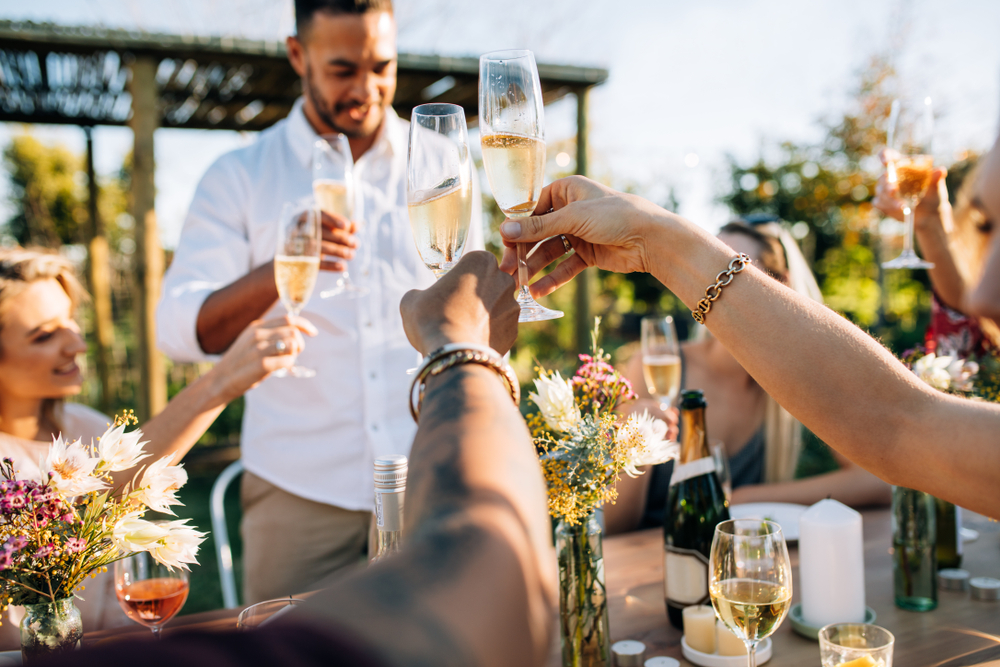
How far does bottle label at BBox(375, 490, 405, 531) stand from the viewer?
1125mm

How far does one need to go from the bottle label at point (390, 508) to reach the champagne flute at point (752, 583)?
57 cm

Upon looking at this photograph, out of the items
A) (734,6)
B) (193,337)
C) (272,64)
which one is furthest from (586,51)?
(193,337)

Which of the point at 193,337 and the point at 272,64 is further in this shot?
the point at 272,64

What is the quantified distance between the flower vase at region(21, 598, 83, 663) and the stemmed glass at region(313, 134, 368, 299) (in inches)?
50.2

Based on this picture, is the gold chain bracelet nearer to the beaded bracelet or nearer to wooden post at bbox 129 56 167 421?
the beaded bracelet

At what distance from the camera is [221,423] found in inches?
306

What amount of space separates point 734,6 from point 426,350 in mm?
13188

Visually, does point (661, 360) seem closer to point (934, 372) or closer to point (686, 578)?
point (934, 372)

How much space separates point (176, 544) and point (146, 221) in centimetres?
421

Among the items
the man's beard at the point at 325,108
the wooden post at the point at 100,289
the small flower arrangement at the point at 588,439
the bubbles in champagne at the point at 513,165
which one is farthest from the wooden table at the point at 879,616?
the wooden post at the point at 100,289

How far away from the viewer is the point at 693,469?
170cm

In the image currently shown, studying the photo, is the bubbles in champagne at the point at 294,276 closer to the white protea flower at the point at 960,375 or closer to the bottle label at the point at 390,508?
the bottle label at the point at 390,508

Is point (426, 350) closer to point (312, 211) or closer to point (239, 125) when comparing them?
point (312, 211)

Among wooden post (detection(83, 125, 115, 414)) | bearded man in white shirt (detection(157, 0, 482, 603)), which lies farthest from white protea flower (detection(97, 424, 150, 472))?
wooden post (detection(83, 125, 115, 414))
